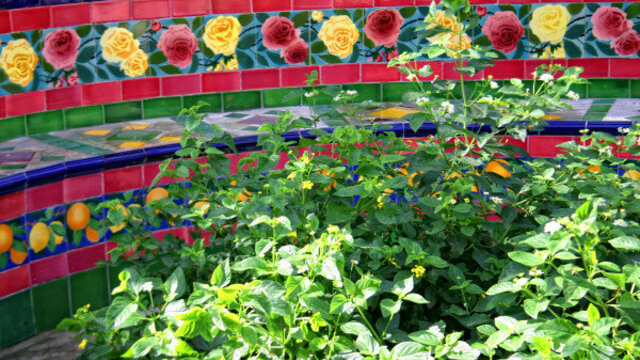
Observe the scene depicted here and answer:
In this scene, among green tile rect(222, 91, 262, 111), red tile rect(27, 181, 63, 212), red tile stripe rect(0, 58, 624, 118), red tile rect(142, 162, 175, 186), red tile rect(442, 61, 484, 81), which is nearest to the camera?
red tile rect(27, 181, 63, 212)

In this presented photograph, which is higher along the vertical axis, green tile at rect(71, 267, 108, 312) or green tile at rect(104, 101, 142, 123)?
green tile at rect(104, 101, 142, 123)

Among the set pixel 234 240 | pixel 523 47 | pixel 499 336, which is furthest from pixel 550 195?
pixel 523 47

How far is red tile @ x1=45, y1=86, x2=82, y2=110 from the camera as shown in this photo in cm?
387

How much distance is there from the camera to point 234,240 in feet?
6.78

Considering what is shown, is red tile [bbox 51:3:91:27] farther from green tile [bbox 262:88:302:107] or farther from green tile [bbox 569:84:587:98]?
green tile [bbox 569:84:587:98]

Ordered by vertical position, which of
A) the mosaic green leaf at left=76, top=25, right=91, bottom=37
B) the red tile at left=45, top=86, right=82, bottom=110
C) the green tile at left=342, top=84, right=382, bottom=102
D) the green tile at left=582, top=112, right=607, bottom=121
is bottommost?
the green tile at left=582, top=112, right=607, bottom=121

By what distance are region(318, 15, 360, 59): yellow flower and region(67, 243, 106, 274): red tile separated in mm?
1744

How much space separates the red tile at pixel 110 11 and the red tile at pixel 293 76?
34.8 inches

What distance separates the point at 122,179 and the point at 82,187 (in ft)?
0.62

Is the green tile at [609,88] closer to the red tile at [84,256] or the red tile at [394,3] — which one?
the red tile at [394,3]

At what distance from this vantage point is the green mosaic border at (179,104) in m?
3.83

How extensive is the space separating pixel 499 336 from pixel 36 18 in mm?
2914

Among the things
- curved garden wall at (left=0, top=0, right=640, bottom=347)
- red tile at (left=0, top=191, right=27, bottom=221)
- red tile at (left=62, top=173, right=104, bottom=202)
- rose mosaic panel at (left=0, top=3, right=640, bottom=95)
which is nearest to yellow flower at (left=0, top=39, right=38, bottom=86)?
curved garden wall at (left=0, top=0, right=640, bottom=347)

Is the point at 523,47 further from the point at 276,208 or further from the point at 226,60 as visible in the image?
the point at 276,208
